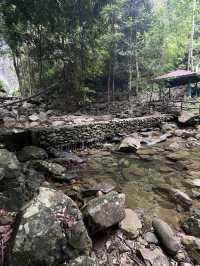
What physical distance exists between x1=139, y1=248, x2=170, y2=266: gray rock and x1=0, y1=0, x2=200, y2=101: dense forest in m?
6.55

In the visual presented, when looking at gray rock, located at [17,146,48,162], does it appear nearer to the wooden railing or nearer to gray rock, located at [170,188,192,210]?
gray rock, located at [170,188,192,210]

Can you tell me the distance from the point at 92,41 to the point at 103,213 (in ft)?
39.2

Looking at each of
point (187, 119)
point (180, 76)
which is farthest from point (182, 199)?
point (180, 76)

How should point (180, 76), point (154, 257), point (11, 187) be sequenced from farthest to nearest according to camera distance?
point (180, 76), point (11, 187), point (154, 257)

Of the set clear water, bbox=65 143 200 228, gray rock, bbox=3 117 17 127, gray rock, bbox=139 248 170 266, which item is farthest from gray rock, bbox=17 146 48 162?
gray rock, bbox=139 248 170 266

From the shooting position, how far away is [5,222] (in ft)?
10.5

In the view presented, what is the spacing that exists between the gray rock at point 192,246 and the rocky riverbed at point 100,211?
0.01m

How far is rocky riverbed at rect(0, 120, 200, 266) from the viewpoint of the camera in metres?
2.44

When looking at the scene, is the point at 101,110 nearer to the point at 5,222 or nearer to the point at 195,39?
the point at 5,222

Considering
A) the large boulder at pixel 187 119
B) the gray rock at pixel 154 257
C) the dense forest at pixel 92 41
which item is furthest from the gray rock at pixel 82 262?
the large boulder at pixel 187 119

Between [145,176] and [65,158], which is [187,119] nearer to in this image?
[145,176]

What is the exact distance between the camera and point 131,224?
11.9 ft

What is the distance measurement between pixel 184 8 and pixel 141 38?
37.7 ft

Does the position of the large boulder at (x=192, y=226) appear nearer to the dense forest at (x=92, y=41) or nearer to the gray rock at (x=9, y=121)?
the dense forest at (x=92, y=41)
